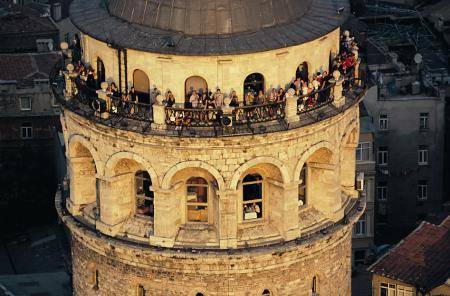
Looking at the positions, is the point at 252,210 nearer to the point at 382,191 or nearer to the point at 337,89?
the point at 337,89

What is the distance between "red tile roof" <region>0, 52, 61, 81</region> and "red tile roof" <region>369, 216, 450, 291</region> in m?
40.6

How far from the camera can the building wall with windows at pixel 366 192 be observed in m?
132

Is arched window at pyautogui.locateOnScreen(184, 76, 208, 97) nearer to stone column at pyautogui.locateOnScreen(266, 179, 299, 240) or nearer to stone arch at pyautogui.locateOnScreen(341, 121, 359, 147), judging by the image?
stone column at pyautogui.locateOnScreen(266, 179, 299, 240)

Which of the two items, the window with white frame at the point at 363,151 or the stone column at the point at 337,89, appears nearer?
the stone column at the point at 337,89

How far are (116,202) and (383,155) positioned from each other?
58439 millimetres

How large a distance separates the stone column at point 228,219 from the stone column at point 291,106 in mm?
4055

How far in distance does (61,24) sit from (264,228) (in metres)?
76.5

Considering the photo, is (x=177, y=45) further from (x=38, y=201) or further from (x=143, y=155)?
(x=38, y=201)

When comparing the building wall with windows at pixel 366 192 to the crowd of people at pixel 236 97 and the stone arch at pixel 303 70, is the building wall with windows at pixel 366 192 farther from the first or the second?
the stone arch at pixel 303 70

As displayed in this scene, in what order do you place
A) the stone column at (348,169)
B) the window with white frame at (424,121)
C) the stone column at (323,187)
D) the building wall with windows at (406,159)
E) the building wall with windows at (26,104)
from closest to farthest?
the stone column at (323,187), the stone column at (348,169), the building wall with windows at (406,159), the window with white frame at (424,121), the building wall with windows at (26,104)

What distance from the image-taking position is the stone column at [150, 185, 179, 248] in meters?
83.7

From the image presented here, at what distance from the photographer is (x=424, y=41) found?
522 ft

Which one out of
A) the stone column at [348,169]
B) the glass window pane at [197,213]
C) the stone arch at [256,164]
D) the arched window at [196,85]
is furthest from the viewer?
the stone column at [348,169]

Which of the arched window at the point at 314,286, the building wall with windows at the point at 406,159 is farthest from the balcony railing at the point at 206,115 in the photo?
the building wall with windows at the point at 406,159
